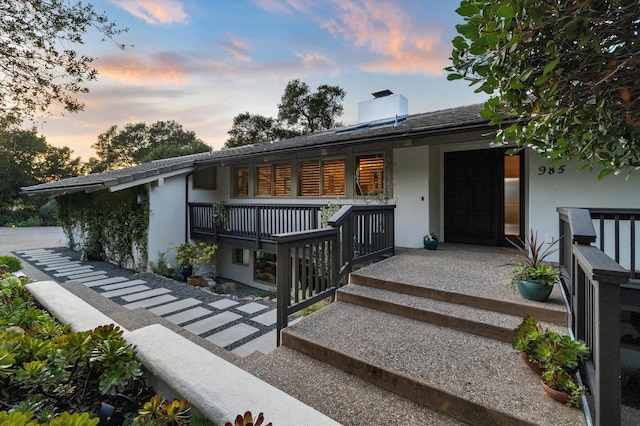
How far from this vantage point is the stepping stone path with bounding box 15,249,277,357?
446 centimetres

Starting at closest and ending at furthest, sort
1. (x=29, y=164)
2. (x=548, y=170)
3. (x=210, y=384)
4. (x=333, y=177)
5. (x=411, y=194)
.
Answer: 1. (x=210, y=384)
2. (x=548, y=170)
3. (x=411, y=194)
4. (x=333, y=177)
5. (x=29, y=164)

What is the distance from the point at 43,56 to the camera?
13.8ft

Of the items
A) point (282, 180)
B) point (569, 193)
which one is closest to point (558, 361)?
point (569, 193)

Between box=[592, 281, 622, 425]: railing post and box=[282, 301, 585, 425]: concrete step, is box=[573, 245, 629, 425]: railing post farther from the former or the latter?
box=[282, 301, 585, 425]: concrete step

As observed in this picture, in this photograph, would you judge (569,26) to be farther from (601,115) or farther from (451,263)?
(451,263)

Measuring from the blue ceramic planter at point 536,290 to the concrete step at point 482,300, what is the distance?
0.06 m

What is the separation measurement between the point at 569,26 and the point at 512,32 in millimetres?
274

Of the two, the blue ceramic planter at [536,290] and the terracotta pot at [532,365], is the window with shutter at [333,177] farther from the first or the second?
the terracotta pot at [532,365]

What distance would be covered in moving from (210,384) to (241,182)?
920cm

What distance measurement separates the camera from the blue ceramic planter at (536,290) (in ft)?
9.94

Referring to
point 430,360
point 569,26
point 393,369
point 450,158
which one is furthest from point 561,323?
point 450,158

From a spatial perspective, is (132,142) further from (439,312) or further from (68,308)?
(439,312)

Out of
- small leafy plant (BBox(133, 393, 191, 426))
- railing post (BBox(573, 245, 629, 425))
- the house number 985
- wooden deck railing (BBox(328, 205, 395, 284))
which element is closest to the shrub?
wooden deck railing (BBox(328, 205, 395, 284))

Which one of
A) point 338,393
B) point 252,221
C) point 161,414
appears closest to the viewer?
point 161,414
